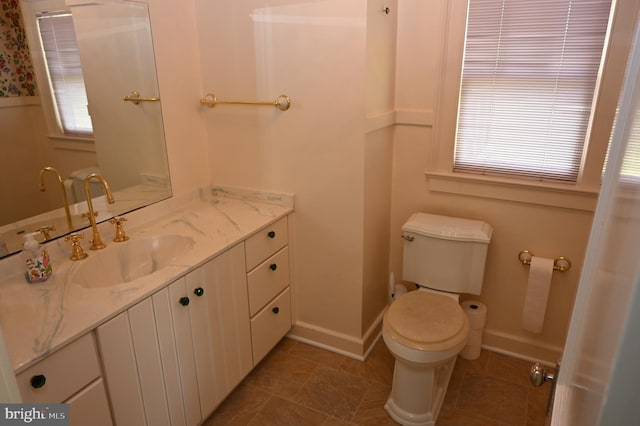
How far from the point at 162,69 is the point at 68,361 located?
1.39 m

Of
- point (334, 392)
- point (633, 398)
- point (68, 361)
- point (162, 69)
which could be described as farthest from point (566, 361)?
point (162, 69)

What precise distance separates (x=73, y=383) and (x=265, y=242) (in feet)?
3.36

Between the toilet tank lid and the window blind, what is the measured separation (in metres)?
0.29

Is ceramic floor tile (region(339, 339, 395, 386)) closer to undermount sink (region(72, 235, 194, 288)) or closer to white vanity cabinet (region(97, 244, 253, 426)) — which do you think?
white vanity cabinet (region(97, 244, 253, 426))

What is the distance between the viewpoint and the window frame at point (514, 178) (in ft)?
5.79

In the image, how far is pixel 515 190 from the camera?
84.1 inches

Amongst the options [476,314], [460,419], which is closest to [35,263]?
[460,419]

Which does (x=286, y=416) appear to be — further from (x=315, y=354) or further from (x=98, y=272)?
(x=98, y=272)

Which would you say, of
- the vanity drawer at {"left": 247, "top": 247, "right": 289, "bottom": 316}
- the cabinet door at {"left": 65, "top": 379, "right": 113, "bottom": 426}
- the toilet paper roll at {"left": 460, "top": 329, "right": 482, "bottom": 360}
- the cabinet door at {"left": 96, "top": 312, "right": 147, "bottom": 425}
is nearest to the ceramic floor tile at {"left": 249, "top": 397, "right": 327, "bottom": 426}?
the vanity drawer at {"left": 247, "top": 247, "right": 289, "bottom": 316}

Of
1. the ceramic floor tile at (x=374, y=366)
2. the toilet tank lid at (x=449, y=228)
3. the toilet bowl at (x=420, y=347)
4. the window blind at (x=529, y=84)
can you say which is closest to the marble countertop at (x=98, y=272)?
the toilet tank lid at (x=449, y=228)

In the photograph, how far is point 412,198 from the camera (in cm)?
241

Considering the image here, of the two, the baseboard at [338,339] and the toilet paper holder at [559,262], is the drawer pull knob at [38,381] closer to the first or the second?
the baseboard at [338,339]

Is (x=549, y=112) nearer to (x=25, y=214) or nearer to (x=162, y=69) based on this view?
(x=162, y=69)

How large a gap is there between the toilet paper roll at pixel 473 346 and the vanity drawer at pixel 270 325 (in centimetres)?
99
